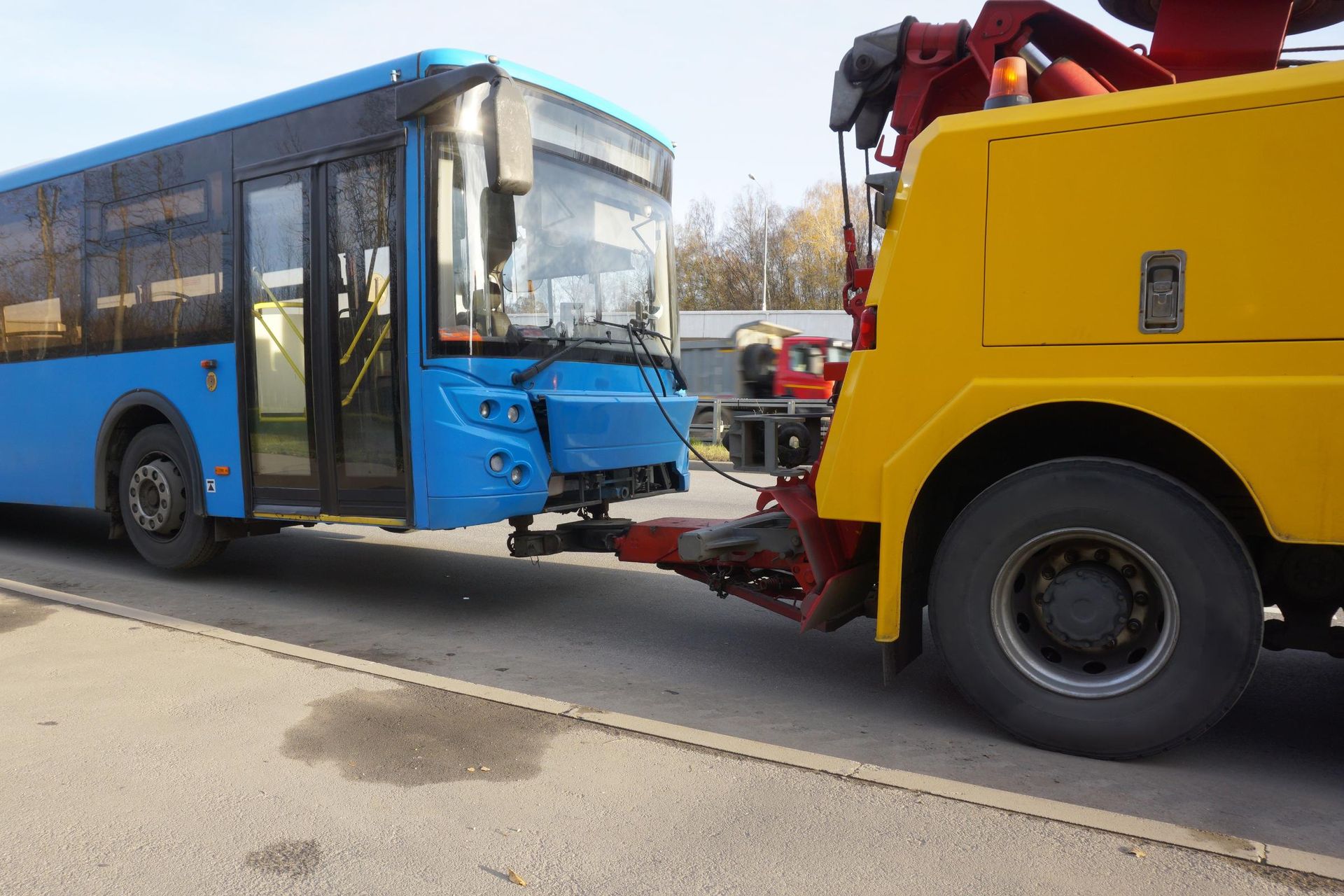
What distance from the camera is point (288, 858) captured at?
9.51ft

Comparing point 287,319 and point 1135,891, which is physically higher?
point 287,319

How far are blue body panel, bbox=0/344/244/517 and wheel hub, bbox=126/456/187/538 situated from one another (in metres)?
0.39

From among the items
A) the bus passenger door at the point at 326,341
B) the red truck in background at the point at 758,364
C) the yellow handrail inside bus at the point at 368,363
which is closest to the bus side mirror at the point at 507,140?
the bus passenger door at the point at 326,341

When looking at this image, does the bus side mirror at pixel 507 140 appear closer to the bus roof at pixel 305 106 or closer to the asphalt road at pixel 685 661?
the bus roof at pixel 305 106

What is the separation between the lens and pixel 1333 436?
10.2 feet

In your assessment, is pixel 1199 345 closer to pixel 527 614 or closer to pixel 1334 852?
pixel 1334 852

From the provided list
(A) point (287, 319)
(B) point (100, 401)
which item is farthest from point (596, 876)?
(B) point (100, 401)

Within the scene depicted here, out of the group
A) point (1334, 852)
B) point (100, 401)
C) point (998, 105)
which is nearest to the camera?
point (1334, 852)

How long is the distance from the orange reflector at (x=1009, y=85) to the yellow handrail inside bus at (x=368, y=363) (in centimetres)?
342

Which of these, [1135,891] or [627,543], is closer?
[1135,891]

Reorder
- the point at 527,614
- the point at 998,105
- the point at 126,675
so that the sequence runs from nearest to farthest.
A: the point at 998,105
the point at 126,675
the point at 527,614

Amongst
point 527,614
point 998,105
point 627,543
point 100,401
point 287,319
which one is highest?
point 998,105

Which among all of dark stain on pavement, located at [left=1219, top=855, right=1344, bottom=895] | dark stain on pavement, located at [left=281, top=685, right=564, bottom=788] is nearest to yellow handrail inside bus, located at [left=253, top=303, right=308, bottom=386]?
dark stain on pavement, located at [left=281, top=685, right=564, bottom=788]

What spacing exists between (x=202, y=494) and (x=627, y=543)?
3.17 metres
